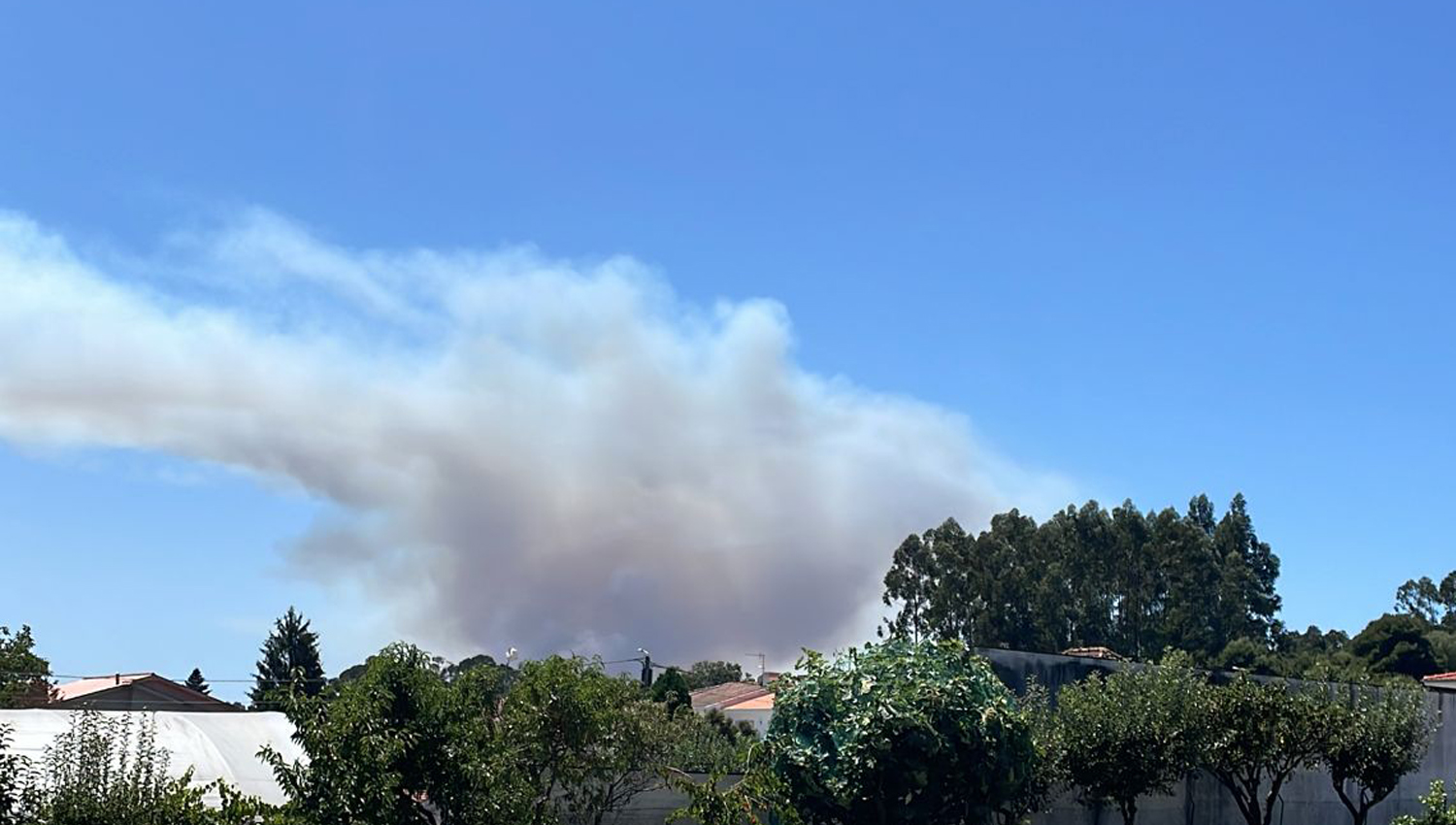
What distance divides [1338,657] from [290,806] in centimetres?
8758

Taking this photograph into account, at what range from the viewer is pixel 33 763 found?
1784 cm

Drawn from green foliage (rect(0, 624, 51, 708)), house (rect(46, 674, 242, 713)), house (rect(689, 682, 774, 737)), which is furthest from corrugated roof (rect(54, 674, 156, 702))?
house (rect(689, 682, 774, 737))

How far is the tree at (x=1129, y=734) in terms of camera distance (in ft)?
108

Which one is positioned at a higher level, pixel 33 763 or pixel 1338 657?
pixel 1338 657

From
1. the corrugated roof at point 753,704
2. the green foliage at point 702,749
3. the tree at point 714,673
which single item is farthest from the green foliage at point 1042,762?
the tree at point 714,673

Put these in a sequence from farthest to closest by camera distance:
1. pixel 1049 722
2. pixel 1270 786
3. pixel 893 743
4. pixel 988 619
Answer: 1. pixel 988 619
2. pixel 1270 786
3. pixel 1049 722
4. pixel 893 743

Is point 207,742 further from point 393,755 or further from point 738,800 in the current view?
point 393,755

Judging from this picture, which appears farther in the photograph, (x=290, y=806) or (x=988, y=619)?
(x=988, y=619)

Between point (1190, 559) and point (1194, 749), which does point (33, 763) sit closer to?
point (1194, 749)

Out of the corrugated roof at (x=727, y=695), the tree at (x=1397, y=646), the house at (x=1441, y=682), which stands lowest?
the house at (x=1441, y=682)

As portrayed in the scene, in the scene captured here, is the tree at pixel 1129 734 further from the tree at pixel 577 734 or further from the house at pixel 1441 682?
the house at pixel 1441 682

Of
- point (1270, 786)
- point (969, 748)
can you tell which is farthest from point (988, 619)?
point (969, 748)

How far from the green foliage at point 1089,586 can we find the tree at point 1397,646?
9.00 meters

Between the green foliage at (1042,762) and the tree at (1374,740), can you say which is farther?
the tree at (1374,740)
